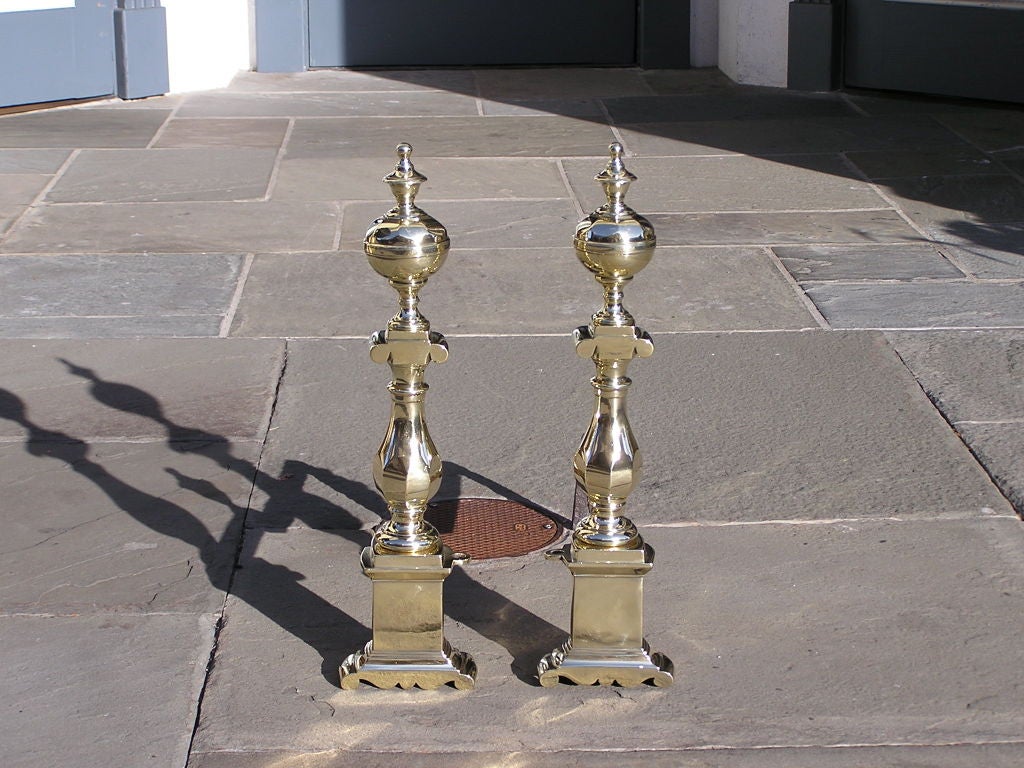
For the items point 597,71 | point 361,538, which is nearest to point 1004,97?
point 597,71

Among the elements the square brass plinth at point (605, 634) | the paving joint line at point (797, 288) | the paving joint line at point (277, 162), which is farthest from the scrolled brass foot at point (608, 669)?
the paving joint line at point (277, 162)

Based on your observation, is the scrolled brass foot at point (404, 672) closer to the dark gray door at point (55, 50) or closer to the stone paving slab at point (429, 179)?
the stone paving slab at point (429, 179)

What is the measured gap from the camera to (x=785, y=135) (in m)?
9.35

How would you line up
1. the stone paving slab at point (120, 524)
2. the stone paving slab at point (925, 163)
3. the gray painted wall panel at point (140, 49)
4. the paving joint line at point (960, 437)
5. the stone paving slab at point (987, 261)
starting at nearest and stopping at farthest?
the stone paving slab at point (120, 524), the paving joint line at point (960, 437), the stone paving slab at point (987, 261), the stone paving slab at point (925, 163), the gray painted wall panel at point (140, 49)

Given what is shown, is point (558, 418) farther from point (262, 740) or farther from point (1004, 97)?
point (1004, 97)

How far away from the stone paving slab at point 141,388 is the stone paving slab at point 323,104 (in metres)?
4.89

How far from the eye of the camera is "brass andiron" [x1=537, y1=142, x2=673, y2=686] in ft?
10.1

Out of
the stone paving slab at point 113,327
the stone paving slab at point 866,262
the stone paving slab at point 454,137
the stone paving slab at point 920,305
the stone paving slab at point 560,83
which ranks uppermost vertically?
the stone paving slab at point 560,83

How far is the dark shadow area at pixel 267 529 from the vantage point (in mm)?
3510

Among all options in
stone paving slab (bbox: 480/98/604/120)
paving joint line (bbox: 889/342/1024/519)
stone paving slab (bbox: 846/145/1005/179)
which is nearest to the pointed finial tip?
paving joint line (bbox: 889/342/1024/519)

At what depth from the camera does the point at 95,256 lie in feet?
22.2

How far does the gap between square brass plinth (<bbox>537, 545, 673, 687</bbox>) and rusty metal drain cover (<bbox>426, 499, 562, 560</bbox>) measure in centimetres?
68

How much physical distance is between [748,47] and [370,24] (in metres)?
3.12

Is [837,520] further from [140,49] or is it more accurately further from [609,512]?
[140,49]
